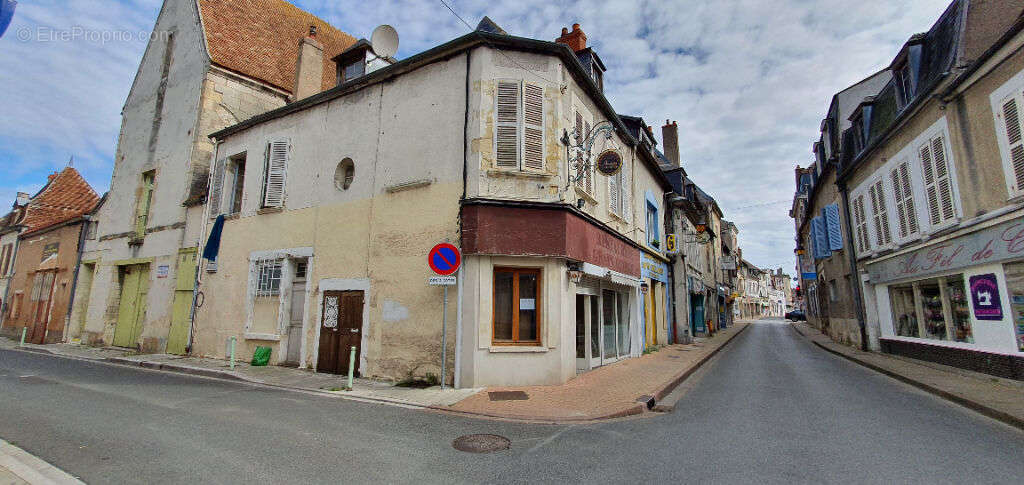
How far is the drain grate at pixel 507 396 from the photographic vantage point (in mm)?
7305

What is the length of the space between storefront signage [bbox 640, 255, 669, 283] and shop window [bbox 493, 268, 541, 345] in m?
6.74

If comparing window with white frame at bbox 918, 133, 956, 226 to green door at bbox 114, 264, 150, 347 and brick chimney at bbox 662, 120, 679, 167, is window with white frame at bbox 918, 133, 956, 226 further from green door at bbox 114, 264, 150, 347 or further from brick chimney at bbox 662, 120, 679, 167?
green door at bbox 114, 264, 150, 347

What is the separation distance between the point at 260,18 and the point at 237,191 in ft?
33.0

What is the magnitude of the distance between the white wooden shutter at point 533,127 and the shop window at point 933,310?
9.93 metres

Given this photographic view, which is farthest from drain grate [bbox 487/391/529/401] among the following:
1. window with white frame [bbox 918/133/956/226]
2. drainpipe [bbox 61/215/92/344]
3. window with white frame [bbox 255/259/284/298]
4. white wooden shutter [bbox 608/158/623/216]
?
drainpipe [bbox 61/215/92/344]

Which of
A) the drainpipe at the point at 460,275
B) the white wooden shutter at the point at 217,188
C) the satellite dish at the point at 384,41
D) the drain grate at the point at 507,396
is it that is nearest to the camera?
the drain grate at the point at 507,396

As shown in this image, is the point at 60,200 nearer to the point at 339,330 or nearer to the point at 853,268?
the point at 339,330

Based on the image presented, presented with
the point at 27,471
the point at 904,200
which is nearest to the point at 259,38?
the point at 27,471

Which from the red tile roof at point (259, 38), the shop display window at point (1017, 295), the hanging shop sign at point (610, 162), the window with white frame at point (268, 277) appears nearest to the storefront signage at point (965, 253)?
the shop display window at point (1017, 295)

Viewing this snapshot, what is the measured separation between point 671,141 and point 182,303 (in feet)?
82.6

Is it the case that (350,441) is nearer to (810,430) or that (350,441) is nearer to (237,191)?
(810,430)

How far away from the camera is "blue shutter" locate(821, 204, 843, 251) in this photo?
1670cm

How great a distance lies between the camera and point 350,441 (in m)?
4.99

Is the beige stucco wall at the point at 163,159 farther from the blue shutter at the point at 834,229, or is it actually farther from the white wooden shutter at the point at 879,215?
the blue shutter at the point at 834,229
